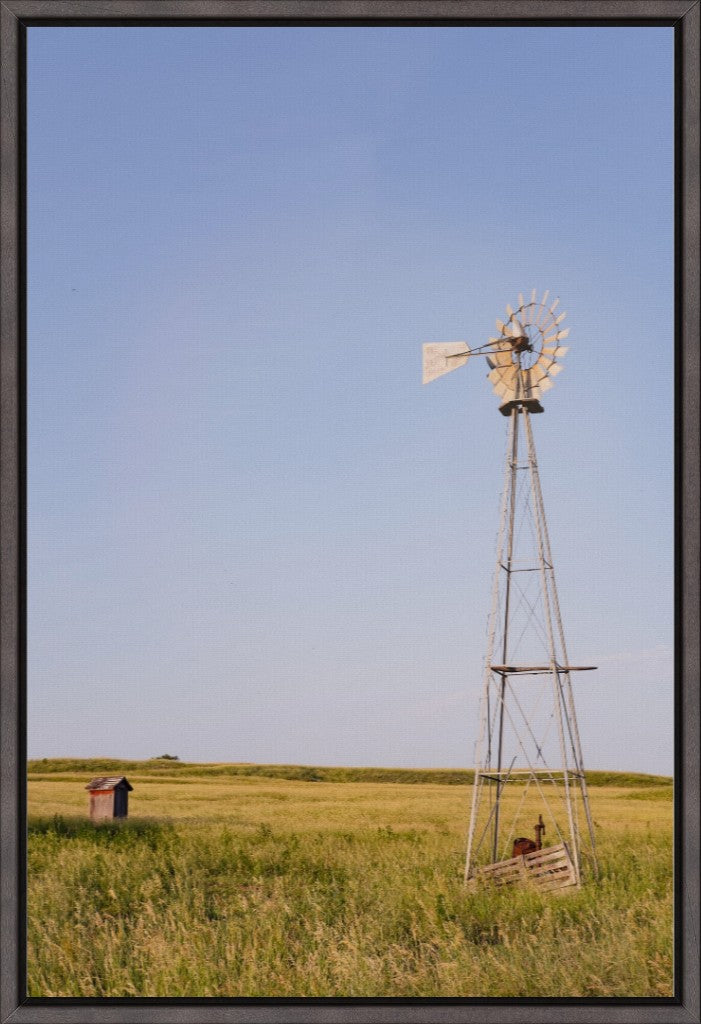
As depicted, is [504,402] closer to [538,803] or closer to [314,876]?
[314,876]

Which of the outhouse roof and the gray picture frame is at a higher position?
the gray picture frame

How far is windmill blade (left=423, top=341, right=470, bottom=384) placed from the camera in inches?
251

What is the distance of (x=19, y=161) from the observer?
3699 millimetres

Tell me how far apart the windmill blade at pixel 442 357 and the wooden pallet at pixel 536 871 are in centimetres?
380

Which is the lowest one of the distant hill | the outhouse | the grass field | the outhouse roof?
the distant hill

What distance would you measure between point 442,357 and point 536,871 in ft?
13.2

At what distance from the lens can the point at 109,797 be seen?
10203mm

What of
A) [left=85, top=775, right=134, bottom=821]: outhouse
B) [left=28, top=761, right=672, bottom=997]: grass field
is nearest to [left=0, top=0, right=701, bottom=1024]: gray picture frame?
[left=28, top=761, right=672, bottom=997]: grass field

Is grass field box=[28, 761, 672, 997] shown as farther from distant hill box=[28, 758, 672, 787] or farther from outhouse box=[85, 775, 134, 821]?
distant hill box=[28, 758, 672, 787]

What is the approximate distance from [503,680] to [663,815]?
572cm

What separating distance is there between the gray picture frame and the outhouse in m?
6.97

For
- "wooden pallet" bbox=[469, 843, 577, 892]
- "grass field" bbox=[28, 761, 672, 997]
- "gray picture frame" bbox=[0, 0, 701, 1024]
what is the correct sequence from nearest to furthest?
"gray picture frame" bbox=[0, 0, 701, 1024] < "grass field" bbox=[28, 761, 672, 997] < "wooden pallet" bbox=[469, 843, 577, 892]
